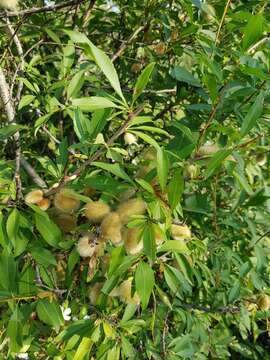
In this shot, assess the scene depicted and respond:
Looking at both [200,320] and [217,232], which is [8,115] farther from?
[200,320]

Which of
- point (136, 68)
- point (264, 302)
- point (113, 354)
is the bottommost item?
point (264, 302)

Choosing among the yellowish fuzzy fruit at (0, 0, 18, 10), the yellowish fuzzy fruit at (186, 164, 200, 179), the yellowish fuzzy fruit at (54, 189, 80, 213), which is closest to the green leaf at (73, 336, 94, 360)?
the yellowish fuzzy fruit at (54, 189, 80, 213)

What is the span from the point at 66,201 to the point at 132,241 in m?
0.17

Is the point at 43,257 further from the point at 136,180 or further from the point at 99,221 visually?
the point at 136,180

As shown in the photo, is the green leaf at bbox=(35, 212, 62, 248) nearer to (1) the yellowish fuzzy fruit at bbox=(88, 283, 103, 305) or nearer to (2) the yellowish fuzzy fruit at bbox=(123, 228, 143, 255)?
(2) the yellowish fuzzy fruit at bbox=(123, 228, 143, 255)

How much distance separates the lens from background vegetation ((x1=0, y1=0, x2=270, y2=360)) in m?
0.97

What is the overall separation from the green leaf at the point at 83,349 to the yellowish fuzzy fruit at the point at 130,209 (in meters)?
0.38

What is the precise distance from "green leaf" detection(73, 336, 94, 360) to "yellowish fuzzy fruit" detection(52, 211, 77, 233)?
0.29m

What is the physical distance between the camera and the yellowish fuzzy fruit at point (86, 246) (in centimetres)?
102

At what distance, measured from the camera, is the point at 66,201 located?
3.42ft

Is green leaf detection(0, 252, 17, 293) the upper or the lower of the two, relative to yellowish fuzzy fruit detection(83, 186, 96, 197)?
lower

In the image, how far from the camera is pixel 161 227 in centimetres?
97

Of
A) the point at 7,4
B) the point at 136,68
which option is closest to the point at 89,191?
the point at 7,4

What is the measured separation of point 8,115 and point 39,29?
1.73 ft
